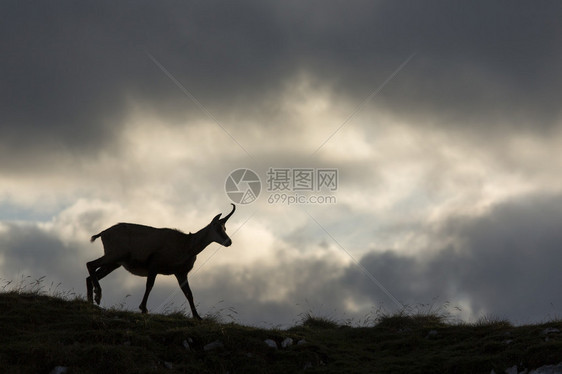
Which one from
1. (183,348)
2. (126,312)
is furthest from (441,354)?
(126,312)

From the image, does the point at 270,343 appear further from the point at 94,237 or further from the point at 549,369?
the point at 94,237

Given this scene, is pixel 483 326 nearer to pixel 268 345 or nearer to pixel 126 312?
pixel 268 345

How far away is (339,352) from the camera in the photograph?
14023mm

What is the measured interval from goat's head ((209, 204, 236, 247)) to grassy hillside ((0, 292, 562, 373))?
3.05m

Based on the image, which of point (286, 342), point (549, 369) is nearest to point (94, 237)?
point (286, 342)

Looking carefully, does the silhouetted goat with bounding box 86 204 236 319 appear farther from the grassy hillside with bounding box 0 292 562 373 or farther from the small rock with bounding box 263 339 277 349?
the small rock with bounding box 263 339 277 349

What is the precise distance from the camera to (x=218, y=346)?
1303 cm

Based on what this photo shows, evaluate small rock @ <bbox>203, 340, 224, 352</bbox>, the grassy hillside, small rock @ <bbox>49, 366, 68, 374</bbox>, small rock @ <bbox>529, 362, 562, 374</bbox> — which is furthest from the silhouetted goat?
small rock @ <bbox>529, 362, 562, 374</bbox>

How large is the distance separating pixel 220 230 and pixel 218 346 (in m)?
5.39

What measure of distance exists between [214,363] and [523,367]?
6.31 m

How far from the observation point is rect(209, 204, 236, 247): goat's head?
58.5 feet

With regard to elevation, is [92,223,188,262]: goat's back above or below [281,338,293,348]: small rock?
above

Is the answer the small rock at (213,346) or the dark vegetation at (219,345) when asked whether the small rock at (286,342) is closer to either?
the dark vegetation at (219,345)

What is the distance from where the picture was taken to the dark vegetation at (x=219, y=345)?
453 inches
